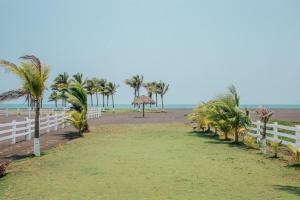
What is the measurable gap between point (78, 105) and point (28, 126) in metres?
5.73

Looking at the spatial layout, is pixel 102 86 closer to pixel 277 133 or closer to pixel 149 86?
pixel 149 86

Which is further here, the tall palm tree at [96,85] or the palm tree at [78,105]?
the tall palm tree at [96,85]

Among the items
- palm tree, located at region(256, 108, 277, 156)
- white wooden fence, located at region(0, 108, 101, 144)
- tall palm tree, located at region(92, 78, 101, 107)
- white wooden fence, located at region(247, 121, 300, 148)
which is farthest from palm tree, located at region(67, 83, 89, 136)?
tall palm tree, located at region(92, 78, 101, 107)

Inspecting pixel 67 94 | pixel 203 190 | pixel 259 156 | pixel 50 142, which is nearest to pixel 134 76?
pixel 67 94

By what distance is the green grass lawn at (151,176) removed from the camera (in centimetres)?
920

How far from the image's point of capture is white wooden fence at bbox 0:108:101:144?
812 inches

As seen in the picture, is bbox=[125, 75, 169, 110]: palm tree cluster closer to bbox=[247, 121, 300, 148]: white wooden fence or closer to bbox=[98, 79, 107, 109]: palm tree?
bbox=[98, 79, 107, 109]: palm tree

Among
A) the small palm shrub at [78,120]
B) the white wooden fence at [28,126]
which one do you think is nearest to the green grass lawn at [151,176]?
the white wooden fence at [28,126]

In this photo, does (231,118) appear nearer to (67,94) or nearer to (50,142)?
(50,142)

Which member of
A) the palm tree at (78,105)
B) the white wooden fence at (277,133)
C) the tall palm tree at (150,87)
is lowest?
the white wooden fence at (277,133)

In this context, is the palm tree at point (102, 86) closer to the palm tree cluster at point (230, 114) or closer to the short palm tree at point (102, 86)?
the short palm tree at point (102, 86)

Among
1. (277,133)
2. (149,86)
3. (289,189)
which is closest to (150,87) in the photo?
(149,86)

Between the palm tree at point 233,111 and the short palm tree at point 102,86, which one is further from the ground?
the short palm tree at point 102,86

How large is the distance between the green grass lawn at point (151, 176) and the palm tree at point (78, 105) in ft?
31.4
